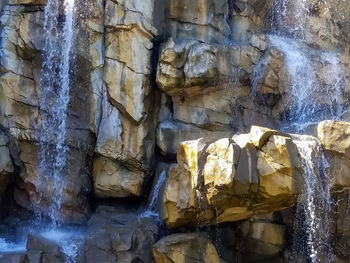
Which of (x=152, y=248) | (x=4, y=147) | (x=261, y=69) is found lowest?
(x=152, y=248)

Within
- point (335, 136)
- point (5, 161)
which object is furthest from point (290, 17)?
point (5, 161)

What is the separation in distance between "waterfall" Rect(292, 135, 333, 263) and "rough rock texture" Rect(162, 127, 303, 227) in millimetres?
387

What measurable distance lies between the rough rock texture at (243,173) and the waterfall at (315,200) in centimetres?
39

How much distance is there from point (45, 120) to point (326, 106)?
22.5ft

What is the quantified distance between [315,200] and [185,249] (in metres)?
2.57

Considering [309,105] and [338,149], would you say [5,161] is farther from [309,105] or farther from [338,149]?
[309,105]

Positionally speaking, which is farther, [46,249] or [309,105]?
[309,105]

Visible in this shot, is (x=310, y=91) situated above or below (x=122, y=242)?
above

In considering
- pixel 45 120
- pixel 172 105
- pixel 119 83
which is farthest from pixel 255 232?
pixel 45 120

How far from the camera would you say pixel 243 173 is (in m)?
8.16

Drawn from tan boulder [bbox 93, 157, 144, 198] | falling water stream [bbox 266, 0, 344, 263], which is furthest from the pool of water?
falling water stream [bbox 266, 0, 344, 263]

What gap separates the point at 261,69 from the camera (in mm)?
11758

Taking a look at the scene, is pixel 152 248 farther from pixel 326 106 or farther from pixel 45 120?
pixel 326 106

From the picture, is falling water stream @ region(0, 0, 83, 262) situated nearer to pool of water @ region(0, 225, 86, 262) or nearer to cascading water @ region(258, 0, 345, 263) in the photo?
pool of water @ region(0, 225, 86, 262)
